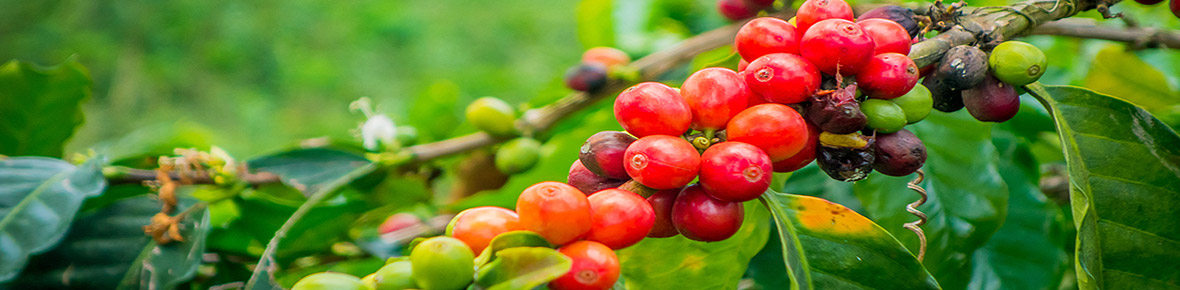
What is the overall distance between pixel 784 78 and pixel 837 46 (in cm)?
4

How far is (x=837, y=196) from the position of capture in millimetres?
849

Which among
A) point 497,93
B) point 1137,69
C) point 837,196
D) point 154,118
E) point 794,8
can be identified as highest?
point 154,118

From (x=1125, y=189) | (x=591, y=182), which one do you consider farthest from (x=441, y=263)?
(x=1125, y=189)

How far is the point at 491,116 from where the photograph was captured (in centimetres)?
110

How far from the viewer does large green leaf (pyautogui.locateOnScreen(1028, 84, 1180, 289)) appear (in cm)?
54

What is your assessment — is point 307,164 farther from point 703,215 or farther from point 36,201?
point 703,215

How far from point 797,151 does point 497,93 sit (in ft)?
7.81

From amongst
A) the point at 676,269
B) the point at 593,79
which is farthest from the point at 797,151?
the point at 593,79

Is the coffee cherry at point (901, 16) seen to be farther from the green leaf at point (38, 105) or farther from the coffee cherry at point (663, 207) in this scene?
the green leaf at point (38, 105)

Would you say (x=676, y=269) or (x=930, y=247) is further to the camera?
(x=930, y=247)

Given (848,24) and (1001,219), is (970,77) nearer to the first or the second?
(848,24)

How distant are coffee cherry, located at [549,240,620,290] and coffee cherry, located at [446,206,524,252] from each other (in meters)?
0.04

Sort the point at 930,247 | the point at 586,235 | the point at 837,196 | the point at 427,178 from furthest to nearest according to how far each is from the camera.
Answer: the point at 427,178, the point at 837,196, the point at 930,247, the point at 586,235

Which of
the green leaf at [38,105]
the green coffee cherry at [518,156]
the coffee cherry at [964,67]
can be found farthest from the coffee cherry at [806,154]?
the green leaf at [38,105]
